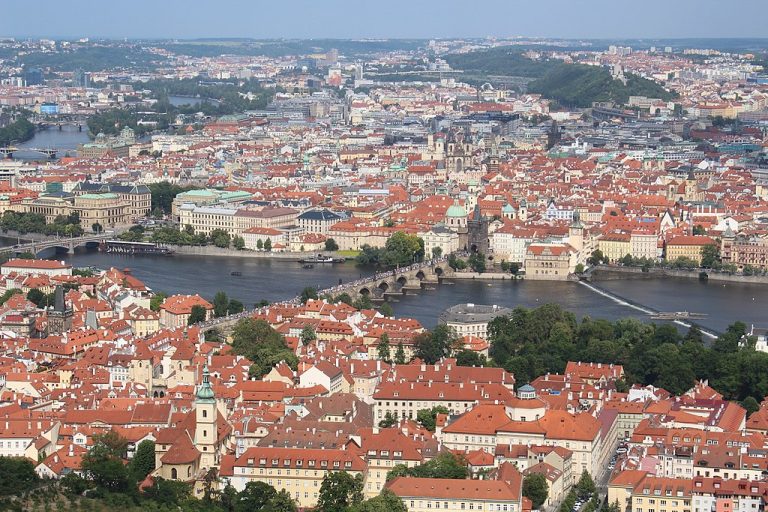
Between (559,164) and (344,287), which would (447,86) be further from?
(344,287)

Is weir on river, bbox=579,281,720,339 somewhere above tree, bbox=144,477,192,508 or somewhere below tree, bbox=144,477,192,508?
below

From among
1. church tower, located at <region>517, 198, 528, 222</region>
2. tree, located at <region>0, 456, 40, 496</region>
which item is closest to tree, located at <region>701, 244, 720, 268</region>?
church tower, located at <region>517, 198, 528, 222</region>

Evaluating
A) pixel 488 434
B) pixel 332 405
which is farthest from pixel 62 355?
pixel 488 434

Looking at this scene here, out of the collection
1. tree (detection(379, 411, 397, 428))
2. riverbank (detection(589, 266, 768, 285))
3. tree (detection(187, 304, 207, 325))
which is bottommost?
riverbank (detection(589, 266, 768, 285))

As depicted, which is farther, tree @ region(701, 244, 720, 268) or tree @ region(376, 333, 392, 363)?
tree @ region(701, 244, 720, 268)

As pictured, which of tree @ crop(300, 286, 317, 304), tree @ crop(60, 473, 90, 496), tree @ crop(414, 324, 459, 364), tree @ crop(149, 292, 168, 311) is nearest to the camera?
tree @ crop(60, 473, 90, 496)

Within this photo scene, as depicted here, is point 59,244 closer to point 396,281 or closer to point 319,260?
point 319,260

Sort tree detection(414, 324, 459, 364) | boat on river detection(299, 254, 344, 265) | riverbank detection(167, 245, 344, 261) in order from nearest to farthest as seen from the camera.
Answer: tree detection(414, 324, 459, 364) < boat on river detection(299, 254, 344, 265) < riverbank detection(167, 245, 344, 261)

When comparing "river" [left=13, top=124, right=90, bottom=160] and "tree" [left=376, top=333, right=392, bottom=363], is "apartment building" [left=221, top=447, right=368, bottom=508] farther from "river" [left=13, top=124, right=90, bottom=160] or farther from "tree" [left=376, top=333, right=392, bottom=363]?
"river" [left=13, top=124, right=90, bottom=160]
